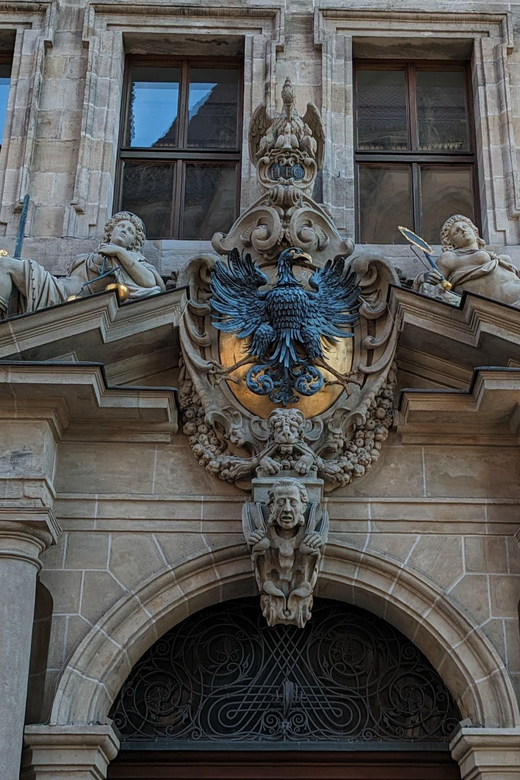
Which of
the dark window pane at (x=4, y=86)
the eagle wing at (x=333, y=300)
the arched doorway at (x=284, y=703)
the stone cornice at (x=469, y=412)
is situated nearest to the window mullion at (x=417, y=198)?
the eagle wing at (x=333, y=300)

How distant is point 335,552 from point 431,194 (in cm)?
362

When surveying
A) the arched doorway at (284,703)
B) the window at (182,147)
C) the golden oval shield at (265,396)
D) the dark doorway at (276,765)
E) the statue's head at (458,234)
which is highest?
the window at (182,147)

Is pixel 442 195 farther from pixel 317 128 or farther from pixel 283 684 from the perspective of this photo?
pixel 283 684

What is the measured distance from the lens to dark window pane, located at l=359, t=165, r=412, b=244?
34.0 ft

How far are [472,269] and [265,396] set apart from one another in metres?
1.79

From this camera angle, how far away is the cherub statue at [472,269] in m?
8.98

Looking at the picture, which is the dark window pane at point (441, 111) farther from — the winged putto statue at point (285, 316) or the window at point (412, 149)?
the winged putto statue at point (285, 316)

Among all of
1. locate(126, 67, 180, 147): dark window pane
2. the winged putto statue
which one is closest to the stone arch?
the winged putto statue

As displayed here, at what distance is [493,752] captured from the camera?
25.5ft

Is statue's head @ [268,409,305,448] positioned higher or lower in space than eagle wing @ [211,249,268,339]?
lower

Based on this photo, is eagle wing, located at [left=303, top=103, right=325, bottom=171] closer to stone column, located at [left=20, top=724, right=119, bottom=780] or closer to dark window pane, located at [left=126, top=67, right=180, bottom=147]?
dark window pane, located at [left=126, top=67, right=180, bottom=147]

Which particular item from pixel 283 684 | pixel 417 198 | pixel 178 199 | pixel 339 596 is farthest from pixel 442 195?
pixel 283 684

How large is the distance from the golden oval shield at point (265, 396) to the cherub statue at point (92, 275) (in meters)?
0.72

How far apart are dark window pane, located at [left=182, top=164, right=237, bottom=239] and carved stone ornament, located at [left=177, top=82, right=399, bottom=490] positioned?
1.16 metres
